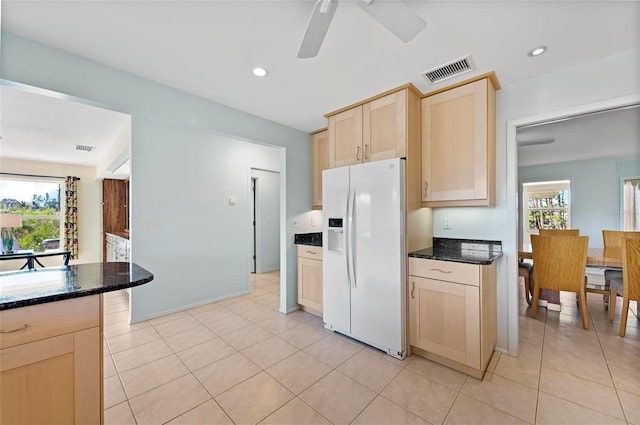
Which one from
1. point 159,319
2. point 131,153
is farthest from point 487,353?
point 131,153

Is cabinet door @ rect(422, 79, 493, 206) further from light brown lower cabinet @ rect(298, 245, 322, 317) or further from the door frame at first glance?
light brown lower cabinet @ rect(298, 245, 322, 317)

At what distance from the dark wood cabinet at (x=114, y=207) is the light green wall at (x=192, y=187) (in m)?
3.82

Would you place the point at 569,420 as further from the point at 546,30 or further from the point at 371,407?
the point at 546,30

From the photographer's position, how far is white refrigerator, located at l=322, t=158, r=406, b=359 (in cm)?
218

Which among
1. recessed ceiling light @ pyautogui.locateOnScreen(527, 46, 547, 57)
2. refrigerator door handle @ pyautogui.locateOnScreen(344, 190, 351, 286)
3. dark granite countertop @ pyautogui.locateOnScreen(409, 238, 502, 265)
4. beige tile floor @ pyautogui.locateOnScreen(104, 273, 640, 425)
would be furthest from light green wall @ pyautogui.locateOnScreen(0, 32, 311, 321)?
recessed ceiling light @ pyautogui.locateOnScreen(527, 46, 547, 57)

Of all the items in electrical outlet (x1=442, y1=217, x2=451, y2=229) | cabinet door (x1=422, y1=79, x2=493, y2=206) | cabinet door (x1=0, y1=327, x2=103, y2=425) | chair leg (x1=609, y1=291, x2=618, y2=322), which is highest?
cabinet door (x1=422, y1=79, x2=493, y2=206)

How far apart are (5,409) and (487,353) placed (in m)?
2.77

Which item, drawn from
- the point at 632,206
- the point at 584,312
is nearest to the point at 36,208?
the point at 584,312

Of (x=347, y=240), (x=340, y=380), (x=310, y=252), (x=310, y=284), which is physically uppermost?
(x=347, y=240)

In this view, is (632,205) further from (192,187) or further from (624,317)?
(192,187)

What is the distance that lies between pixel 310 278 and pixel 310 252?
32cm

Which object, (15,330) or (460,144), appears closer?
(15,330)

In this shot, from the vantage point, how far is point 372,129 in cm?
253

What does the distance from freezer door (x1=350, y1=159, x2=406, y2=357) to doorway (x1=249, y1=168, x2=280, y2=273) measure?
3310 mm
